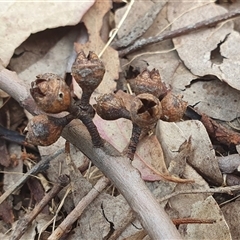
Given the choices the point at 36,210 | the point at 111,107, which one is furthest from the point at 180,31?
the point at 36,210

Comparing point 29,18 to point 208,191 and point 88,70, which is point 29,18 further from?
point 208,191

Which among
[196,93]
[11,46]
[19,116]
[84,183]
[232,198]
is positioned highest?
[11,46]

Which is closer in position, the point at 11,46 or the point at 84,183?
the point at 84,183

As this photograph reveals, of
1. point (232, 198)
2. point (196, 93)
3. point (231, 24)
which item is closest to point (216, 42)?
point (231, 24)

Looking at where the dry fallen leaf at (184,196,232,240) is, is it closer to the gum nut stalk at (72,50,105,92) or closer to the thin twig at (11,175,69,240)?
the thin twig at (11,175,69,240)

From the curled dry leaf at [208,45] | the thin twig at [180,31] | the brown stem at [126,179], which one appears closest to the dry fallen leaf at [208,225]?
the brown stem at [126,179]

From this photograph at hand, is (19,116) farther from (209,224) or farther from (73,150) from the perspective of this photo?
(209,224)
